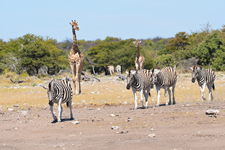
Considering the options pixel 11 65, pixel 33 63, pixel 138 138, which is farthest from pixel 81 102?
pixel 11 65

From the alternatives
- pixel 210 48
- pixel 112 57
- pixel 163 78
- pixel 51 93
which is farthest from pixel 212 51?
pixel 51 93

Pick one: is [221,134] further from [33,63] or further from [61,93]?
[33,63]

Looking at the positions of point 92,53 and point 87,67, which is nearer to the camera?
point 87,67

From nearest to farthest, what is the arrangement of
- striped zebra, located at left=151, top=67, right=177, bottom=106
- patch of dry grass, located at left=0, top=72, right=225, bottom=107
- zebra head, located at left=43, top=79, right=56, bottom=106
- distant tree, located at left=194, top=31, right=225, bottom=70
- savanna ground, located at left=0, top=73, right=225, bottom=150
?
savanna ground, located at left=0, top=73, right=225, bottom=150, zebra head, located at left=43, top=79, right=56, bottom=106, striped zebra, located at left=151, top=67, right=177, bottom=106, patch of dry grass, located at left=0, top=72, right=225, bottom=107, distant tree, located at left=194, top=31, right=225, bottom=70

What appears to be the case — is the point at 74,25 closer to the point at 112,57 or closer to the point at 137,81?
the point at 137,81

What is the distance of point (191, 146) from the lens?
21.3ft

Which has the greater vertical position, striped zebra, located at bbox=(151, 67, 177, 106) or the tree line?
the tree line

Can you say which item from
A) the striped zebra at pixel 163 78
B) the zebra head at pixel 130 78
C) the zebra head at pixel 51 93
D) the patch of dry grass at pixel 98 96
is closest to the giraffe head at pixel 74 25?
the patch of dry grass at pixel 98 96

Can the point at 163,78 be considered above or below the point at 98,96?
above

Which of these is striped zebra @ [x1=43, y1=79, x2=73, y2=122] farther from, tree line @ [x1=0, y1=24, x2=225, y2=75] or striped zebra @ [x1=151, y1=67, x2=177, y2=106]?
tree line @ [x1=0, y1=24, x2=225, y2=75]

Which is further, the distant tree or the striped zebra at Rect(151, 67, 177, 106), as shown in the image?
the distant tree

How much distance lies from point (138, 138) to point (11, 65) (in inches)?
1351

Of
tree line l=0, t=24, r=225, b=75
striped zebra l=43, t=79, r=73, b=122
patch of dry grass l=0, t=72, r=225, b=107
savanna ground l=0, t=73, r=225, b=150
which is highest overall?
tree line l=0, t=24, r=225, b=75

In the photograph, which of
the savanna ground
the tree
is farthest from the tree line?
the savanna ground
